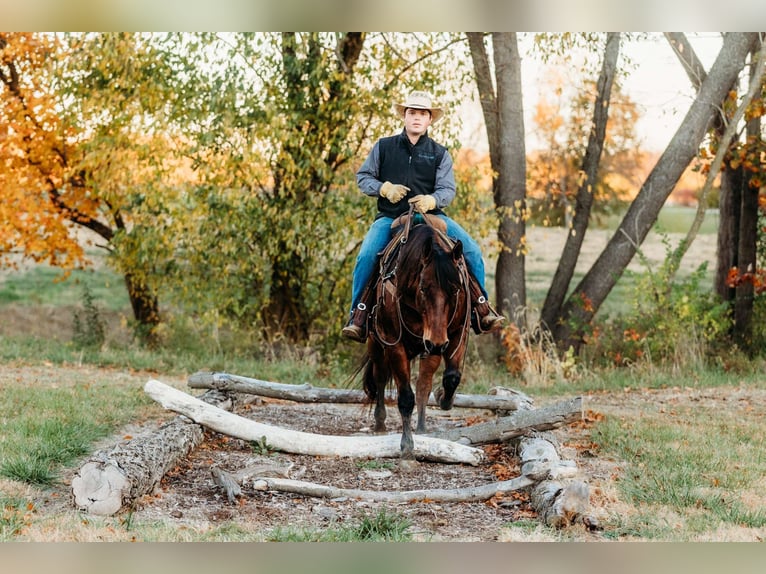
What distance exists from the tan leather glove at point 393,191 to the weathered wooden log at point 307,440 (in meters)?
1.88

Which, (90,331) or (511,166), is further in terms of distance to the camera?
(90,331)

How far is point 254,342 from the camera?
44.8 ft

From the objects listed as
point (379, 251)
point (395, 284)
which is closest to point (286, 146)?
point (379, 251)

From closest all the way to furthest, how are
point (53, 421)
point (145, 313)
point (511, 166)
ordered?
1. point (53, 421)
2. point (511, 166)
3. point (145, 313)

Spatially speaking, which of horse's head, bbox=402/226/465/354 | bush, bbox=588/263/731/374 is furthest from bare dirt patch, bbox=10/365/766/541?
bush, bbox=588/263/731/374

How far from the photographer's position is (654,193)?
42.7 ft

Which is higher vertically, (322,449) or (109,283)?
(109,283)

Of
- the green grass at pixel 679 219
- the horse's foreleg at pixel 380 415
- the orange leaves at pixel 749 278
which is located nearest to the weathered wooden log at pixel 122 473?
the horse's foreleg at pixel 380 415

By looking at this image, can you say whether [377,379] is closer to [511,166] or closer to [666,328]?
[511,166]

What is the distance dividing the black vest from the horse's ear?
2.95 ft

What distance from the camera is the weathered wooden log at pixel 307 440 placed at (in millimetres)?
7449

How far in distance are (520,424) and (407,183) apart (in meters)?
2.12

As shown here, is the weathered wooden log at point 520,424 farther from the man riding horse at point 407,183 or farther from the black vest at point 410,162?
the black vest at point 410,162

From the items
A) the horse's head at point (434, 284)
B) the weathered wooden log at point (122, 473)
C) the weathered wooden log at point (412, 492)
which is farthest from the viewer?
the horse's head at point (434, 284)
